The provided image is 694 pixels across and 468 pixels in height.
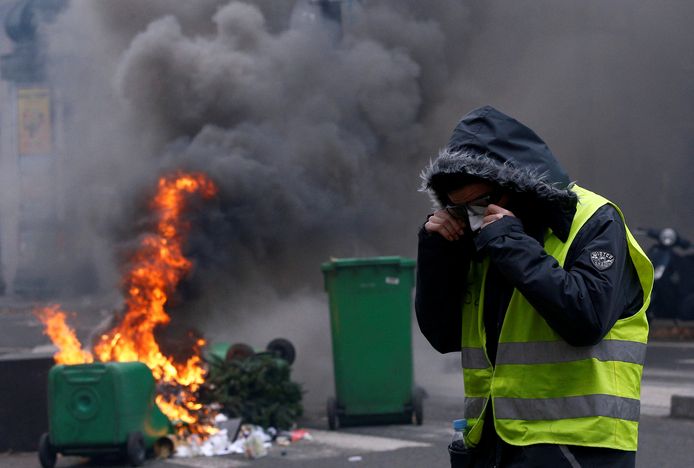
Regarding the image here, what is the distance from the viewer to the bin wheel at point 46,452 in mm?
7328

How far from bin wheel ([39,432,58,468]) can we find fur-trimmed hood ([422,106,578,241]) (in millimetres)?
5443

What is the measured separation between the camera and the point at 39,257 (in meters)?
28.0

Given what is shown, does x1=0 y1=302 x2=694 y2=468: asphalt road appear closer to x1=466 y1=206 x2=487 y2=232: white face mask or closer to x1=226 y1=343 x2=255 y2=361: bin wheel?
x1=226 y1=343 x2=255 y2=361: bin wheel

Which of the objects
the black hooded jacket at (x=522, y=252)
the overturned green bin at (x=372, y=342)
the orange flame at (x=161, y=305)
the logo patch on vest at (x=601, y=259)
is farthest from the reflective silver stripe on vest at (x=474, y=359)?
the overturned green bin at (x=372, y=342)

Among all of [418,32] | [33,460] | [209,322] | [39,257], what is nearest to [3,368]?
[33,460]

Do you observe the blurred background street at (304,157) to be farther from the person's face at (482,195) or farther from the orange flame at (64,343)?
the person's face at (482,195)

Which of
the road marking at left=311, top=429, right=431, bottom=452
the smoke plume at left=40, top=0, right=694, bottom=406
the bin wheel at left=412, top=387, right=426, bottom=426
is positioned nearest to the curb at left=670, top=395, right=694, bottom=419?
the bin wheel at left=412, top=387, right=426, bottom=426

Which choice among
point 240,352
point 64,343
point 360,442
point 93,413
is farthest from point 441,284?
point 240,352

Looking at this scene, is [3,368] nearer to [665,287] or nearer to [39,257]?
[665,287]

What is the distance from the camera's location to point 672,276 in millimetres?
15836

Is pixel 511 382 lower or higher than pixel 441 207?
lower

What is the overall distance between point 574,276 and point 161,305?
293 inches

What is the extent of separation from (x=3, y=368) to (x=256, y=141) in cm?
Answer: 559

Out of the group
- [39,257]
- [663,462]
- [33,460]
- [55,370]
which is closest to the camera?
[663,462]
